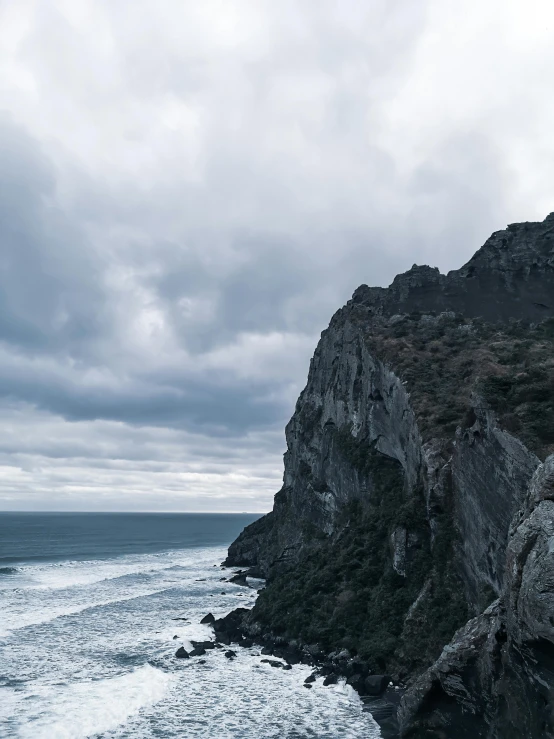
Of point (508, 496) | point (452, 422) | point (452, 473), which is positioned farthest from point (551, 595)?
point (452, 422)

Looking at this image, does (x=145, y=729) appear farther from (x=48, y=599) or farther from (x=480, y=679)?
(x=48, y=599)

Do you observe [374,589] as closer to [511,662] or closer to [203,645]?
[203,645]

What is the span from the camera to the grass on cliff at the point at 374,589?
28.9m

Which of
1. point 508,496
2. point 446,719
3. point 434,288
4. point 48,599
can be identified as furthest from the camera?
point 434,288

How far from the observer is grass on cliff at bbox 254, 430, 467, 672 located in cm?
2892

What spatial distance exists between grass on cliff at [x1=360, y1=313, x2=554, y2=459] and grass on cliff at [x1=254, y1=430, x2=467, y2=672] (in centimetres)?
756

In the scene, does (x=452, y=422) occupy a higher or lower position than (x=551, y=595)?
higher

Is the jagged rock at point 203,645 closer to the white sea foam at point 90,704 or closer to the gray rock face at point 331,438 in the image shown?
the white sea foam at point 90,704

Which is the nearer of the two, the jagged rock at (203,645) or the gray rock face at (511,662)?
the gray rock face at (511,662)

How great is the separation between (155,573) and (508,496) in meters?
62.4

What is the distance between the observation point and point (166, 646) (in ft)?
119

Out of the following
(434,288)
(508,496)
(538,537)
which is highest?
(434,288)

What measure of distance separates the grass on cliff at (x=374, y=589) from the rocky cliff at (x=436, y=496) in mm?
125

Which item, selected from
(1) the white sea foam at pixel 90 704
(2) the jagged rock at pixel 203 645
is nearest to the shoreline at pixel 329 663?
(2) the jagged rock at pixel 203 645
